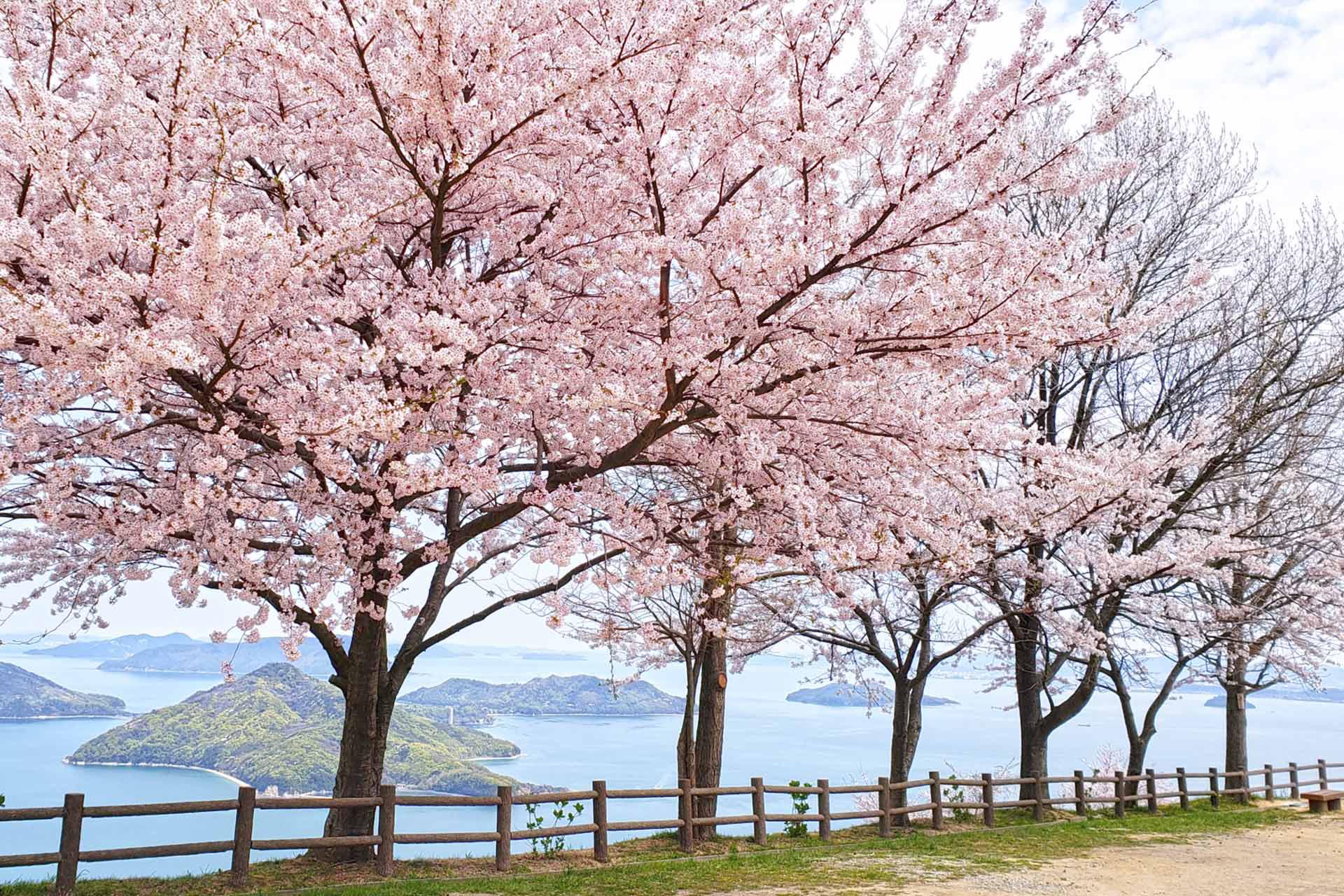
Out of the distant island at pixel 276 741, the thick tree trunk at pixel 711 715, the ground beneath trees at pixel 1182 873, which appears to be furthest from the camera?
the distant island at pixel 276 741

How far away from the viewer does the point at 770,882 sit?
8.95m

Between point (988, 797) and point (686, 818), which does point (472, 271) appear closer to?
point (686, 818)

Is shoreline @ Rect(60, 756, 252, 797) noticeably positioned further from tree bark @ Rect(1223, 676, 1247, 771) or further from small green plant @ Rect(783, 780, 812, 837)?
tree bark @ Rect(1223, 676, 1247, 771)

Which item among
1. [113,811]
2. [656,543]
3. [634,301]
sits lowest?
[113,811]

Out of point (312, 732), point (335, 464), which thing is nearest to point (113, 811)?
point (335, 464)

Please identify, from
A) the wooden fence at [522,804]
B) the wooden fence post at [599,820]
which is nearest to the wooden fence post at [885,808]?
the wooden fence at [522,804]

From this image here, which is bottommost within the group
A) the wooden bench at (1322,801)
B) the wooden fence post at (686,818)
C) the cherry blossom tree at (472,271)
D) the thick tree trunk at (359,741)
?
the wooden bench at (1322,801)

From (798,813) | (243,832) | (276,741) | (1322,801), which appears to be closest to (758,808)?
(798,813)

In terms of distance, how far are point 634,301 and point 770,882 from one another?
5.98m

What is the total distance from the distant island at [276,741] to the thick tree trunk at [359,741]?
6.59 meters

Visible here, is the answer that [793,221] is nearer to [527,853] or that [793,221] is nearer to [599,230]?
[599,230]

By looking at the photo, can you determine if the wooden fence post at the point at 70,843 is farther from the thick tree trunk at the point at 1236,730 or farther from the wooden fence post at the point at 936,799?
the thick tree trunk at the point at 1236,730

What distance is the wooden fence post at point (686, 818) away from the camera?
11000mm

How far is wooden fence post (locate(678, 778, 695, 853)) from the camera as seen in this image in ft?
36.1
